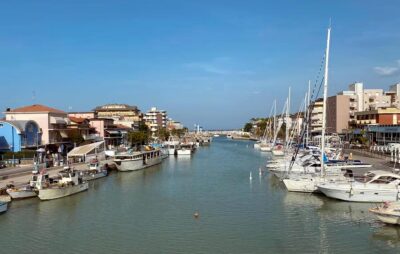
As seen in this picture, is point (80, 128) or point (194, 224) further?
point (80, 128)

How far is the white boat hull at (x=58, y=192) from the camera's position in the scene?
1598 inches

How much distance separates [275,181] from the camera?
52.8 metres

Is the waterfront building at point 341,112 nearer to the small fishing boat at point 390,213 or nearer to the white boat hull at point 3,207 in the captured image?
the small fishing boat at point 390,213

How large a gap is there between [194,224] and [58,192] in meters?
16.1

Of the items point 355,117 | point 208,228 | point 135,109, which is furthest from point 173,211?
point 135,109

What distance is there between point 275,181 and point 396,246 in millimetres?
26221

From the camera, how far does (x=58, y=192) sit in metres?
42.1

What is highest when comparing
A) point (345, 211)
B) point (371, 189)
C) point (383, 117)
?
point (383, 117)

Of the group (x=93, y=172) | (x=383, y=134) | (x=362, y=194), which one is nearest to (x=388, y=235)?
(x=362, y=194)

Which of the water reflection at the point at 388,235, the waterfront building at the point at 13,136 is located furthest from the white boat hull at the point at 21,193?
the waterfront building at the point at 13,136

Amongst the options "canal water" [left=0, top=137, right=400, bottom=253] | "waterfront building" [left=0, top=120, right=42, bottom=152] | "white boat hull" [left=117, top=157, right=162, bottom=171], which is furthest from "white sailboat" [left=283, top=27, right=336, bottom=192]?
"waterfront building" [left=0, top=120, right=42, bottom=152]

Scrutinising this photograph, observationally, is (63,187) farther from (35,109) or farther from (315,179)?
(35,109)

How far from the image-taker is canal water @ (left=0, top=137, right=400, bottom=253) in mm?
27031

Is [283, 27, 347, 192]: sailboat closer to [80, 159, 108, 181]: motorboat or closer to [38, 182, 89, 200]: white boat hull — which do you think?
[38, 182, 89, 200]: white boat hull
